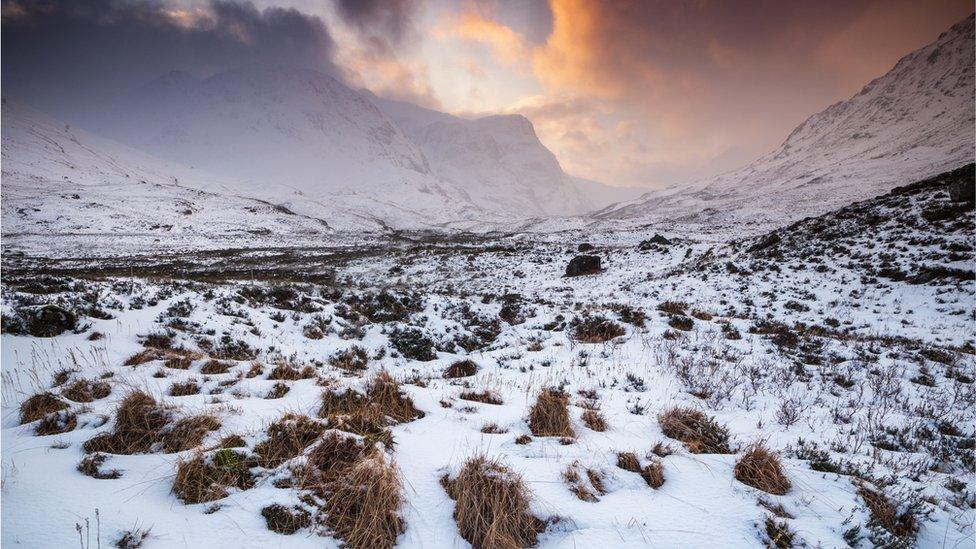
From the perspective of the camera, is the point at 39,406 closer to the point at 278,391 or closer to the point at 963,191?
the point at 278,391

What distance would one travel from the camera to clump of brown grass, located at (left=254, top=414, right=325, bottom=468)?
3.25 meters

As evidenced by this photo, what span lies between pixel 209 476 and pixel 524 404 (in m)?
3.41

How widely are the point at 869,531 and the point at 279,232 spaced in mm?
81945

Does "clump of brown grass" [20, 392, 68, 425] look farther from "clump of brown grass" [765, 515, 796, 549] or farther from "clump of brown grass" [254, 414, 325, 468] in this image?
"clump of brown grass" [765, 515, 796, 549]

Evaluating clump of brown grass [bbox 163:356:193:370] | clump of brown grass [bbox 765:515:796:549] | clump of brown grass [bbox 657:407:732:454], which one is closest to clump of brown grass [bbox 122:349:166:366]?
clump of brown grass [bbox 163:356:193:370]

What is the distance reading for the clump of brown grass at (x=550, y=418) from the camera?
4.07 m

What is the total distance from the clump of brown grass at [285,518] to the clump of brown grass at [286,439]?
0.61m

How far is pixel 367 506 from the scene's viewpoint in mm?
2586

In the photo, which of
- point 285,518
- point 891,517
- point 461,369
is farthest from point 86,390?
point 891,517

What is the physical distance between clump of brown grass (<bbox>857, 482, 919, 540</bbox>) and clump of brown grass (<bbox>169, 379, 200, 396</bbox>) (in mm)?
7123

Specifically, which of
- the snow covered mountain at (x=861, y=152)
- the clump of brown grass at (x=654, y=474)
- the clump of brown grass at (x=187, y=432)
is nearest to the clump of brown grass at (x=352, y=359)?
the clump of brown grass at (x=187, y=432)

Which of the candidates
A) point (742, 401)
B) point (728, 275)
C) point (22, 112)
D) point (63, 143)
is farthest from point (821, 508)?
point (22, 112)

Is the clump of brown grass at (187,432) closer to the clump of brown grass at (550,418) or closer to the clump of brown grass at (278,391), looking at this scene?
the clump of brown grass at (278,391)

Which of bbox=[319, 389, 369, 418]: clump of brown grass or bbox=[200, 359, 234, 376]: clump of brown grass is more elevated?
bbox=[319, 389, 369, 418]: clump of brown grass
